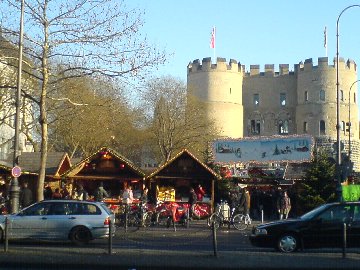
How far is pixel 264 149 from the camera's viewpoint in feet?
141

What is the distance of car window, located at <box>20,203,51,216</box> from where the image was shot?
2206cm

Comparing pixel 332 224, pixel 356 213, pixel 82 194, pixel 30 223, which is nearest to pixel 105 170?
pixel 82 194

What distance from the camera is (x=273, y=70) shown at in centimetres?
10975

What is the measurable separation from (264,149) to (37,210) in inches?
913

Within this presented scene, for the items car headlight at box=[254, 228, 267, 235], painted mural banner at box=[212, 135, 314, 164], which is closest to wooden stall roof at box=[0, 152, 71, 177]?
painted mural banner at box=[212, 135, 314, 164]

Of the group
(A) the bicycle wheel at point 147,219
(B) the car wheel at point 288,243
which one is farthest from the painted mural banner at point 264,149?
(B) the car wheel at point 288,243

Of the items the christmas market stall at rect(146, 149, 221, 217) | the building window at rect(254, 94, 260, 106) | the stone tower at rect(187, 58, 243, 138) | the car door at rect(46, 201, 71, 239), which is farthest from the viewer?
the building window at rect(254, 94, 260, 106)

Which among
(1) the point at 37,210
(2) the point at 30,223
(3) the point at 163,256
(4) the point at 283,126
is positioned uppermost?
(4) the point at 283,126

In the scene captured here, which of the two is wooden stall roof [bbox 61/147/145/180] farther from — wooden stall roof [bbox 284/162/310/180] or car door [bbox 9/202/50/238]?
car door [bbox 9/202/50/238]

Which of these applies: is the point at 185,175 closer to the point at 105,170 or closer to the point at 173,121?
the point at 105,170

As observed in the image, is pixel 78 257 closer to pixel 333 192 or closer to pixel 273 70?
pixel 333 192

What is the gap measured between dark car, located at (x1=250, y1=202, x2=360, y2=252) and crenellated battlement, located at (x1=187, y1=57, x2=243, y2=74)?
278ft

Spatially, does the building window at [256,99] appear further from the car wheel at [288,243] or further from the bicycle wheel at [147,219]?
the car wheel at [288,243]

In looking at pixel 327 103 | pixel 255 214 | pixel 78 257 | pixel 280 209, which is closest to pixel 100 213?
pixel 78 257
